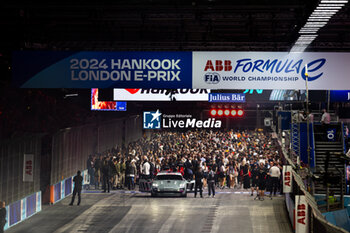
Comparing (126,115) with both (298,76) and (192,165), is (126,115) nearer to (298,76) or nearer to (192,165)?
(192,165)

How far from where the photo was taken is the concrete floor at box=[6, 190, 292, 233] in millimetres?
16359

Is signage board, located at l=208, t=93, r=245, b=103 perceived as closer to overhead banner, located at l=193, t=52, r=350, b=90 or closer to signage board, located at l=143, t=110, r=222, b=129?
signage board, located at l=143, t=110, r=222, b=129

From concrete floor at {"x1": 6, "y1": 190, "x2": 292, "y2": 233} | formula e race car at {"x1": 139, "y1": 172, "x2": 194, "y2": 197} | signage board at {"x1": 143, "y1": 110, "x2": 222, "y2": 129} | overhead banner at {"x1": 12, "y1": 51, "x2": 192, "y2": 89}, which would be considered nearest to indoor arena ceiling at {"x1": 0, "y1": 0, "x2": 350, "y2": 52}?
overhead banner at {"x1": 12, "y1": 51, "x2": 192, "y2": 89}

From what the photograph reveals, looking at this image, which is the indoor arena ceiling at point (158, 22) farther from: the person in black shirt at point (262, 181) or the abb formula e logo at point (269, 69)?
the person in black shirt at point (262, 181)

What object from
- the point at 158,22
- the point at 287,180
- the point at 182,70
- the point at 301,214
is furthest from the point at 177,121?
the point at 301,214

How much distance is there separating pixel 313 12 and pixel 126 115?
30.0m

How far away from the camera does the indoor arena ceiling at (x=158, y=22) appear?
53.3 ft

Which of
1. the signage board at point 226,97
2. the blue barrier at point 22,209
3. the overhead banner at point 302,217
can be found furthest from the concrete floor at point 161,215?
the signage board at point 226,97

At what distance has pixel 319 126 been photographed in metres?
23.5

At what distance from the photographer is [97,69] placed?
15.8 meters

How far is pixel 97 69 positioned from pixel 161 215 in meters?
6.09

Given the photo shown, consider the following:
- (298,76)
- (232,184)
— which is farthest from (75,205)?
(298,76)

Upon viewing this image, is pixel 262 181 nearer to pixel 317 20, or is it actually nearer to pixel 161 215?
pixel 161 215

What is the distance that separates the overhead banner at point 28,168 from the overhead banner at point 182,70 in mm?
4034
